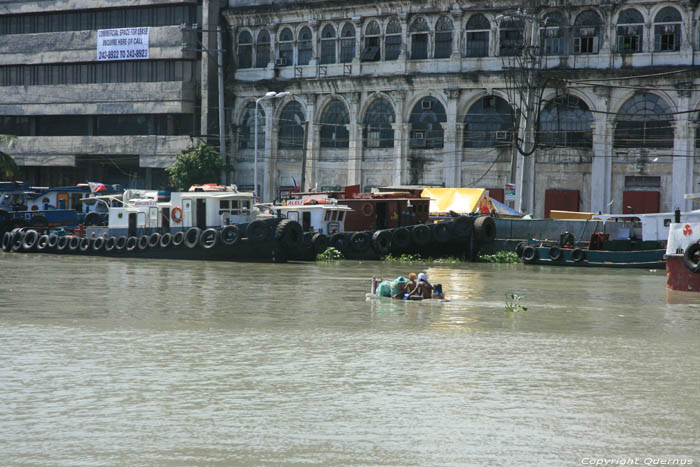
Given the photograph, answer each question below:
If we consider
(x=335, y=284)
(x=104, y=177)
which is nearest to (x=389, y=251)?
(x=335, y=284)

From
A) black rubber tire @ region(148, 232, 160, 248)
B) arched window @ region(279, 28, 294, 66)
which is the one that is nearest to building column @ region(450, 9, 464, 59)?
arched window @ region(279, 28, 294, 66)

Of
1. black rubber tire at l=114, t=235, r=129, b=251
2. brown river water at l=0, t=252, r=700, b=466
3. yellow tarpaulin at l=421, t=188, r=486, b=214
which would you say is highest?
yellow tarpaulin at l=421, t=188, r=486, b=214

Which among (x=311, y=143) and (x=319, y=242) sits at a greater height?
(x=311, y=143)

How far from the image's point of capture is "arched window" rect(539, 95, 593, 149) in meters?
51.4

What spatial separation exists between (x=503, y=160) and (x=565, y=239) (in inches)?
A: 555

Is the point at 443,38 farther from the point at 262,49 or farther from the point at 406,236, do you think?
the point at 406,236

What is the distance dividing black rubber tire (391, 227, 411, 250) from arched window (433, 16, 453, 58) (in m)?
17.3

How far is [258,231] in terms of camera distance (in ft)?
126

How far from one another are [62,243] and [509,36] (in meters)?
25.5

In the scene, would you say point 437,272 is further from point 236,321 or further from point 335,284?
point 236,321

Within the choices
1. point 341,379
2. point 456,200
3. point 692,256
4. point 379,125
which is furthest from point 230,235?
point 341,379

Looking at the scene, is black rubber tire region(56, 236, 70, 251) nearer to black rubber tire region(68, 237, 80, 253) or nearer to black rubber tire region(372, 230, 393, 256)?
black rubber tire region(68, 237, 80, 253)

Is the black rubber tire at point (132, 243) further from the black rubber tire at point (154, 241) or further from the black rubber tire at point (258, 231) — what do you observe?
the black rubber tire at point (258, 231)

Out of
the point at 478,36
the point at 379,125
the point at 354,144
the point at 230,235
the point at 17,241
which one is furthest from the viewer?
the point at 354,144
